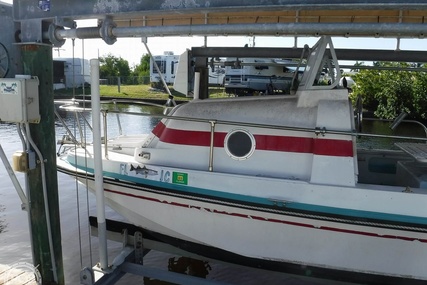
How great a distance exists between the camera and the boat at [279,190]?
4.01 metres

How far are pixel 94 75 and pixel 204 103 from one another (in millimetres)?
1395

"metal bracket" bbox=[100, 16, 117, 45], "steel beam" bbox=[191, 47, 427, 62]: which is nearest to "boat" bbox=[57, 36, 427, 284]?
"steel beam" bbox=[191, 47, 427, 62]

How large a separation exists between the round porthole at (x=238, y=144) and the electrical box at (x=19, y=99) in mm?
2065

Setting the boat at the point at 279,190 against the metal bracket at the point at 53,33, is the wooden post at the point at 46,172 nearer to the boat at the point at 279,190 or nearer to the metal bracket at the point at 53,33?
the metal bracket at the point at 53,33

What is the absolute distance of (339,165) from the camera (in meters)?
4.10

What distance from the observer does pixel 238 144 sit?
4.49 meters

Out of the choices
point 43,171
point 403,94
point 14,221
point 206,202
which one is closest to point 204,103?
point 206,202

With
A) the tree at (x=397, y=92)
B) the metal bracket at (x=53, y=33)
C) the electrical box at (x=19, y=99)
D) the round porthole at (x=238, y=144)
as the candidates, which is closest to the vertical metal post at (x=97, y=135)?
the metal bracket at (x=53, y=33)

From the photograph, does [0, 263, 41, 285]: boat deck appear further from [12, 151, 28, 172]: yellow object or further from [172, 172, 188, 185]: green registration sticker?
[172, 172, 188, 185]: green registration sticker

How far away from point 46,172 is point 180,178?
1.45 meters

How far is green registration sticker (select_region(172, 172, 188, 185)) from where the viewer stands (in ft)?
14.5

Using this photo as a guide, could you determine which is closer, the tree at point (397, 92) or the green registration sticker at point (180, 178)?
the green registration sticker at point (180, 178)

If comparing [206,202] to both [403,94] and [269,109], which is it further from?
[403,94]

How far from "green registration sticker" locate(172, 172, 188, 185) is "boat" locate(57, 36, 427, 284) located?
0.04ft
